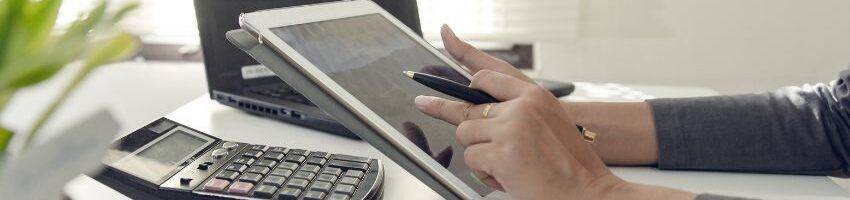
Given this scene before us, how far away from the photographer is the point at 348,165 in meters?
0.58

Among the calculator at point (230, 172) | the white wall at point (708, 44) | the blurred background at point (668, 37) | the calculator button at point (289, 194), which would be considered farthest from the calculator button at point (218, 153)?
the white wall at point (708, 44)

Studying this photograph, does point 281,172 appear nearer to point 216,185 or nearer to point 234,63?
point 216,185

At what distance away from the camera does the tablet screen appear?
542 mm

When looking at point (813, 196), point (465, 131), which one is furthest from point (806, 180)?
point (465, 131)

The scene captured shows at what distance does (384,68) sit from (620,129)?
0.78 feet

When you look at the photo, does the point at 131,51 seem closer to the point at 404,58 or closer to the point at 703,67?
the point at 404,58

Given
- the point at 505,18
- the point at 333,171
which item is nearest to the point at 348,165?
the point at 333,171

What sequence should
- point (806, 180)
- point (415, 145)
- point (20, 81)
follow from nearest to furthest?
point (20, 81)
point (415, 145)
point (806, 180)

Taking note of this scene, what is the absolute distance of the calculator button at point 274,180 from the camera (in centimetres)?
53

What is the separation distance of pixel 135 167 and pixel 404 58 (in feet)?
0.78

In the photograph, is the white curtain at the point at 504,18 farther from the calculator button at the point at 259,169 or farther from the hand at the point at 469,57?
the calculator button at the point at 259,169

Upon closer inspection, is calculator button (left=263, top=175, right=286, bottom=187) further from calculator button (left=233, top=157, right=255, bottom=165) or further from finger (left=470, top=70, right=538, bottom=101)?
finger (left=470, top=70, right=538, bottom=101)

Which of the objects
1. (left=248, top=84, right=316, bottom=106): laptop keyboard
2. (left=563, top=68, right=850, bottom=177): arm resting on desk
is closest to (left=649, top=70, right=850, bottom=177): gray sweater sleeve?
(left=563, top=68, right=850, bottom=177): arm resting on desk

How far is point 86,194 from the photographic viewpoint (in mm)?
583
